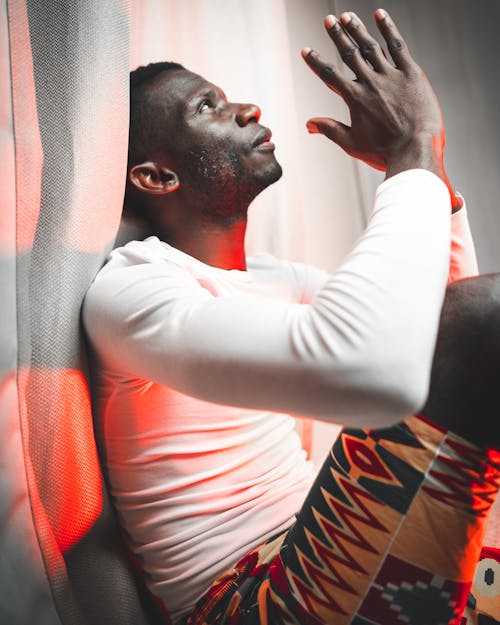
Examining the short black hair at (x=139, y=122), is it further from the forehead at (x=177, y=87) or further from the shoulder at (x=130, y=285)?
the shoulder at (x=130, y=285)

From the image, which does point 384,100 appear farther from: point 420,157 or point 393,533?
point 393,533

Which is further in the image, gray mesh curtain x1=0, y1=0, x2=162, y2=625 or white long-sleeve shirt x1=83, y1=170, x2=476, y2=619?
gray mesh curtain x1=0, y1=0, x2=162, y2=625

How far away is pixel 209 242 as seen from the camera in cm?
104

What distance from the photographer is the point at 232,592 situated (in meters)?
0.66

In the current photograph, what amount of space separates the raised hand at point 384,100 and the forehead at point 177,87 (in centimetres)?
28

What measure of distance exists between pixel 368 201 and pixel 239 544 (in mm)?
1321

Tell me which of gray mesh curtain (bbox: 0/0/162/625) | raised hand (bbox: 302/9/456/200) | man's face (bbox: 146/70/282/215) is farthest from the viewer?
man's face (bbox: 146/70/282/215)

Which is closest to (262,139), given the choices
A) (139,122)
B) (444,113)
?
(139,122)

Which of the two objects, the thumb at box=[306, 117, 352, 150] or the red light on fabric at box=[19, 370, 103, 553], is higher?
the thumb at box=[306, 117, 352, 150]

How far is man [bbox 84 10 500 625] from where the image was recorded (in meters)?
0.52

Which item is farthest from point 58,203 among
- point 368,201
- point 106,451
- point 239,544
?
point 368,201

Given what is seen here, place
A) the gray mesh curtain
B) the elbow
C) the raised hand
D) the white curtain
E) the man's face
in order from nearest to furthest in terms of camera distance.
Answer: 1. the elbow
2. the gray mesh curtain
3. the raised hand
4. the man's face
5. the white curtain

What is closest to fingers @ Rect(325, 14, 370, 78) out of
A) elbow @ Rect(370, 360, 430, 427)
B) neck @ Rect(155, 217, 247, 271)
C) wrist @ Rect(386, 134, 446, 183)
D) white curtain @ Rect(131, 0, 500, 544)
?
wrist @ Rect(386, 134, 446, 183)

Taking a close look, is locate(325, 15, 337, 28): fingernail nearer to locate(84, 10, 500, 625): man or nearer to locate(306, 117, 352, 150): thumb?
locate(84, 10, 500, 625): man
